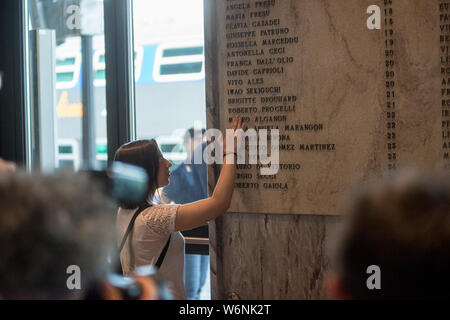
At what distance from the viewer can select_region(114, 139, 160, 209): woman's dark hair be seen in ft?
6.27

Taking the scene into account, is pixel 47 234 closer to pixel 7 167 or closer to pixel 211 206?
pixel 7 167

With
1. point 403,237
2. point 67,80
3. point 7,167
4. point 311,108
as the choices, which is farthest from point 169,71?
point 403,237

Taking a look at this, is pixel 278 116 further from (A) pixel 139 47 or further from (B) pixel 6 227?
(B) pixel 6 227

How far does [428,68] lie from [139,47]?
1.68 metres

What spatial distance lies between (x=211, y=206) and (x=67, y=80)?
5.89 ft

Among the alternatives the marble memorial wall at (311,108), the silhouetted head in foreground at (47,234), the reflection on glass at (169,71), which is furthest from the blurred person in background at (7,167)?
the reflection on glass at (169,71)

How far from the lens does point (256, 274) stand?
2.41 meters

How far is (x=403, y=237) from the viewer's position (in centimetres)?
66

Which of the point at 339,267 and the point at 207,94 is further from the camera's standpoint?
the point at 207,94

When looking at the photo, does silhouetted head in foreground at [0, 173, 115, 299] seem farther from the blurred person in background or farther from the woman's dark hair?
the woman's dark hair

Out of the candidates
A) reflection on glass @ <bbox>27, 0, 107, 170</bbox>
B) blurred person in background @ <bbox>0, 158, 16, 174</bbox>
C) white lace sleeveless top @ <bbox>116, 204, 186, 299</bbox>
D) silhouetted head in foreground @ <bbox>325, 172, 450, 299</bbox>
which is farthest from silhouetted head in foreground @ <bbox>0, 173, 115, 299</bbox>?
reflection on glass @ <bbox>27, 0, 107, 170</bbox>

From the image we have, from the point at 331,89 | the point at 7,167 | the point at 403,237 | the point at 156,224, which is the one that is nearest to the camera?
the point at 403,237
